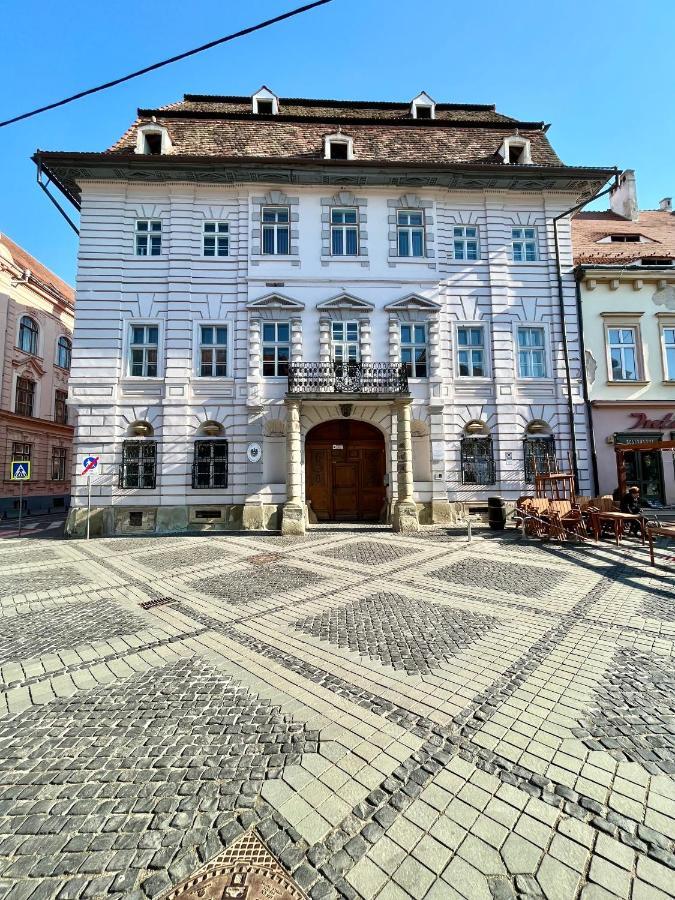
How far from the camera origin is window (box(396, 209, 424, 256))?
16.2m

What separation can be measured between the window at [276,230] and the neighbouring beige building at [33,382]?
1857cm

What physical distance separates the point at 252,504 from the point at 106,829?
12.4m

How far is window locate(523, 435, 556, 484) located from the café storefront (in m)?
1.86

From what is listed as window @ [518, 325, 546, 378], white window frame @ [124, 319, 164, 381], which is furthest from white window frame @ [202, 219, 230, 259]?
window @ [518, 325, 546, 378]

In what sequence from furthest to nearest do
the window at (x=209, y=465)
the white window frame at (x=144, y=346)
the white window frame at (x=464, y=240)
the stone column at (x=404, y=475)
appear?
the white window frame at (x=464, y=240) → the white window frame at (x=144, y=346) → the window at (x=209, y=465) → the stone column at (x=404, y=475)

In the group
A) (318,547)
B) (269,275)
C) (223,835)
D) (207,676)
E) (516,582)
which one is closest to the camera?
(223,835)

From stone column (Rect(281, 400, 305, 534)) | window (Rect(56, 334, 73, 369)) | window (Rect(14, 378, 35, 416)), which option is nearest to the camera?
stone column (Rect(281, 400, 305, 534))

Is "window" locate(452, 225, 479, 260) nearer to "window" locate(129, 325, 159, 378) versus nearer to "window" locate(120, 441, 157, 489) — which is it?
"window" locate(129, 325, 159, 378)

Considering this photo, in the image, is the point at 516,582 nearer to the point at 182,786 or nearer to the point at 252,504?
the point at 182,786

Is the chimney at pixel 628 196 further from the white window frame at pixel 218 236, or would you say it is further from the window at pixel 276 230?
the white window frame at pixel 218 236

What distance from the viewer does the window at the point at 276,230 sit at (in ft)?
52.1

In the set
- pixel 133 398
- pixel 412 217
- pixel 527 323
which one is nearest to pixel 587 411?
pixel 527 323

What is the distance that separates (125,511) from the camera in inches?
577

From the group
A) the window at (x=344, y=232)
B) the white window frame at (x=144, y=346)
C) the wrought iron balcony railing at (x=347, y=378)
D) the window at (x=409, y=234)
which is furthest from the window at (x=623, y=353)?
the white window frame at (x=144, y=346)
